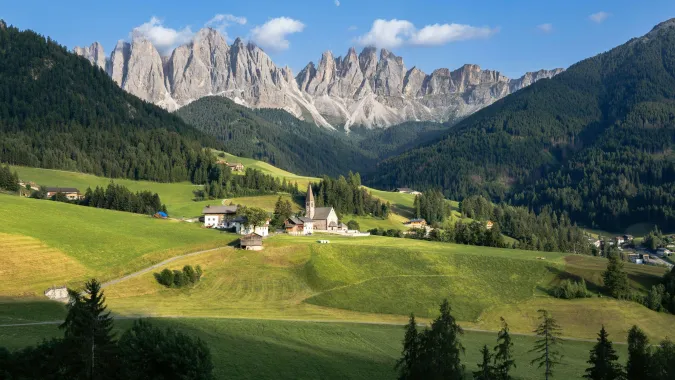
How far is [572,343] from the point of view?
65.9 meters

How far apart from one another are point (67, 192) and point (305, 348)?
123 meters

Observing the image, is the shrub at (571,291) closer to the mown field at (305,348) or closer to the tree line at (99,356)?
the mown field at (305,348)

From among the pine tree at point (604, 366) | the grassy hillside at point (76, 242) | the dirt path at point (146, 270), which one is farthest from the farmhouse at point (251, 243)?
the pine tree at point (604, 366)

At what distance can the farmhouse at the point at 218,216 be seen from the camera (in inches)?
4830

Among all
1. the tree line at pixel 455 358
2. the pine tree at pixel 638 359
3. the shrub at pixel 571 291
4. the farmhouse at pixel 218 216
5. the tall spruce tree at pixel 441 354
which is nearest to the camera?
the tall spruce tree at pixel 441 354

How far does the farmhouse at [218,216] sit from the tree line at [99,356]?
90.9 m

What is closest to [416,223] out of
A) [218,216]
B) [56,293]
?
[218,216]

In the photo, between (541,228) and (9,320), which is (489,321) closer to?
(9,320)

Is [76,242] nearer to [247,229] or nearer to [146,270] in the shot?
[146,270]

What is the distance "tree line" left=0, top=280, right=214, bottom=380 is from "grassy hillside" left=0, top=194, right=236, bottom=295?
120ft

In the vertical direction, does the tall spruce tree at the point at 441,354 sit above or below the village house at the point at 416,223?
below

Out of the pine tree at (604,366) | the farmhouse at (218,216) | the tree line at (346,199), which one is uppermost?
the tree line at (346,199)

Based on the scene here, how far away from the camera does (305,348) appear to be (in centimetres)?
4841

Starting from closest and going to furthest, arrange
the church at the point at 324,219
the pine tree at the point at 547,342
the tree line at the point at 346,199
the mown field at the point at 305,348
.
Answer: the pine tree at the point at 547,342
the mown field at the point at 305,348
the church at the point at 324,219
the tree line at the point at 346,199
